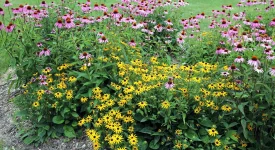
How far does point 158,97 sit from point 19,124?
1590mm

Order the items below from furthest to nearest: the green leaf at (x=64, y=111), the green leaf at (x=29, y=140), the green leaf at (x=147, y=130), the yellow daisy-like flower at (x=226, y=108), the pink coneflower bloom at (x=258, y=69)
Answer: the green leaf at (x=29, y=140)
the green leaf at (x=64, y=111)
the green leaf at (x=147, y=130)
the yellow daisy-like flower at (x=226, y=108)
the pink coneflower bloom at (x=258, y=69)

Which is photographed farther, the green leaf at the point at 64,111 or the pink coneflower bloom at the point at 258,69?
the green leaf at the point at 64,111

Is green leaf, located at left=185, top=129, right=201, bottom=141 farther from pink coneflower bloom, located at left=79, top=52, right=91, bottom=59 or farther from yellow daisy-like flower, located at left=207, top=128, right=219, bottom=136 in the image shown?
pink coneflower bloom, located at left=79, top=52, right=91, bottom=59

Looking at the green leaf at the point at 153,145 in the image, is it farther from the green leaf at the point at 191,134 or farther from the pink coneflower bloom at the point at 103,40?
the pink coneflower bloom at the point at 103,40

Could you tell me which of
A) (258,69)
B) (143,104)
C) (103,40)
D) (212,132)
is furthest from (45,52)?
(258,69)

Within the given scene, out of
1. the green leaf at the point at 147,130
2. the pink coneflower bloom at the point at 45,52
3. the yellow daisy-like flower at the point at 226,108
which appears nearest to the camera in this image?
the yellow daisy-like flower at the point at 226,108

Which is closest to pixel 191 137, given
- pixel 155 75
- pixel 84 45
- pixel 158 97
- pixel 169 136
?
pixel 169 136

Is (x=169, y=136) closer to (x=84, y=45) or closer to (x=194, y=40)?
(x=84, y=45)

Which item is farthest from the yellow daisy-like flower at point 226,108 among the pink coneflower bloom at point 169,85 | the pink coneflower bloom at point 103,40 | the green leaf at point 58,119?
the green leaf at point 58,119

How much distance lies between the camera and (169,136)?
3117 mm

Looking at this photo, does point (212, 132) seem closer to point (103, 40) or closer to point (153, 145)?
point (153, 145)

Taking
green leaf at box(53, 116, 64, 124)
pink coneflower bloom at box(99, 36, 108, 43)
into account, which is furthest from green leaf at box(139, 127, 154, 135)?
pink coneflower bloom at box(99, 36, 108, 43)

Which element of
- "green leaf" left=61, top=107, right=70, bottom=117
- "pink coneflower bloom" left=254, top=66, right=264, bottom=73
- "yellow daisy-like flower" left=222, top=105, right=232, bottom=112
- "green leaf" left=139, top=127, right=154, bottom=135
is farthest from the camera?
"green leaf" left=61, top=107, right=70, bottom=117

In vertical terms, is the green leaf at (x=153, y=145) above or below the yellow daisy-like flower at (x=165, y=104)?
below
